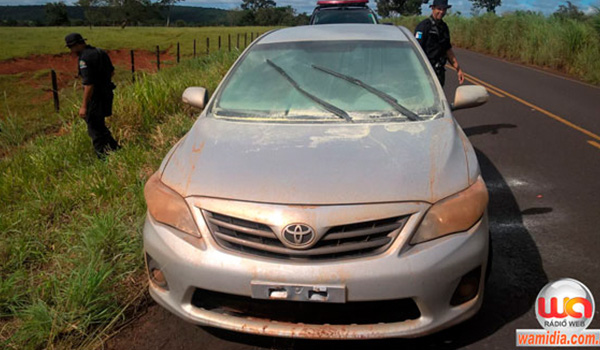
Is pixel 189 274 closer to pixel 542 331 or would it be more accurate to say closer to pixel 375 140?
pixel 375 140

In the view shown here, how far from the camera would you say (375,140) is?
3047 millimetres

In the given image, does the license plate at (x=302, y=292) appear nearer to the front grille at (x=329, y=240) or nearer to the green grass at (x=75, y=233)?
the front grille at (x=329, y=240)

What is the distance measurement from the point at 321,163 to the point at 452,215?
2.31ft

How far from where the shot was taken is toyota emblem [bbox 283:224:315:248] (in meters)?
2.41

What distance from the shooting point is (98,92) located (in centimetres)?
706

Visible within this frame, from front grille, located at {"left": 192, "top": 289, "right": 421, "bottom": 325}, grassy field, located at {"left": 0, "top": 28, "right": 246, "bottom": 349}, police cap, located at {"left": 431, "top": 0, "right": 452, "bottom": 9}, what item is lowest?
grassy field, located at {"left": 0, "top": 28, "right": 246, "bottom": 349}

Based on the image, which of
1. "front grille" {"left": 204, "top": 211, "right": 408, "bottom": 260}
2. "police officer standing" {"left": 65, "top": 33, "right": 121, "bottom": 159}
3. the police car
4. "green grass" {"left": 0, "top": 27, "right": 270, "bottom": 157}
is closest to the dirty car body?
"front grille" {"left": 204, "top": 211, "right": 408, "bottom": 260}

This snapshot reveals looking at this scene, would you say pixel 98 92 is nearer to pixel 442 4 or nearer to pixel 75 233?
pixel 75 233

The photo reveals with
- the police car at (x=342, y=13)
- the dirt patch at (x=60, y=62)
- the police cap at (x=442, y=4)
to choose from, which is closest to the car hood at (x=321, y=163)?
the police cap at (x=442, y=4)

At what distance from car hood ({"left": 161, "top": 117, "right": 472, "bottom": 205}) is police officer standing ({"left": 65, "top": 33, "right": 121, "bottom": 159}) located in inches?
161

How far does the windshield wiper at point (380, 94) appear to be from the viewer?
11.2 ft

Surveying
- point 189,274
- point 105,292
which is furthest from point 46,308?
point 189,274

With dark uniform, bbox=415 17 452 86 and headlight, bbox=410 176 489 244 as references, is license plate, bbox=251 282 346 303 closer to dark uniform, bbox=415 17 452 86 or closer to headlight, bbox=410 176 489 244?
headlight, bbox=410 176 489 244

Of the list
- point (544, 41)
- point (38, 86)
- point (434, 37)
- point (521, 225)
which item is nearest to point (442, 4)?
point (434, 37)
